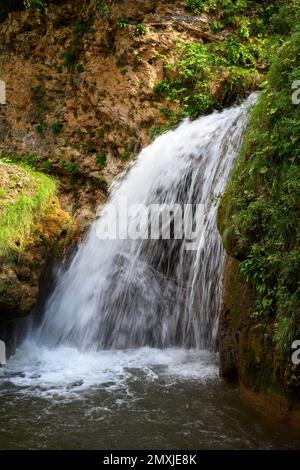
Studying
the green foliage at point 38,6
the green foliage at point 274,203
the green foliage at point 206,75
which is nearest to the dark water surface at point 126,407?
the green foliage at point 274,203

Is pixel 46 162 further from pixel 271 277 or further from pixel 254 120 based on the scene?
pixel 271 277

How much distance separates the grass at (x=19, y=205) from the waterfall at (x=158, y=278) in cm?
148

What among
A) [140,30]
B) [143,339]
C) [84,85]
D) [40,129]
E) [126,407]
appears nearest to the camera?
[126,407]

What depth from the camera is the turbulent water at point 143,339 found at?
3.99 metres

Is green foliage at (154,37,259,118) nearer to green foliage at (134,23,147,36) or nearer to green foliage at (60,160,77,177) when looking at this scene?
green foliage at (134,23,147,36)

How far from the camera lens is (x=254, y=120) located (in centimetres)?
521

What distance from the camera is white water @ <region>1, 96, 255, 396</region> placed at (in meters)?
5.93

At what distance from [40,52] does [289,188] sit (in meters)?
8.53

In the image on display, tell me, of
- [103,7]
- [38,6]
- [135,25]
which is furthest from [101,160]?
[38,6]

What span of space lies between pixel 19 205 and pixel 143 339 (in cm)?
255

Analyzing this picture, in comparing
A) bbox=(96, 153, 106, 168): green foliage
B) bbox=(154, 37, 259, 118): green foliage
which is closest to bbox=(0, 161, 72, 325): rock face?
bbox=(96, 153, 106, 168): green foliage

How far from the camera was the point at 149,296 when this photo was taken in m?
7.09

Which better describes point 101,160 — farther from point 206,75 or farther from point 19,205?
point 19,205
